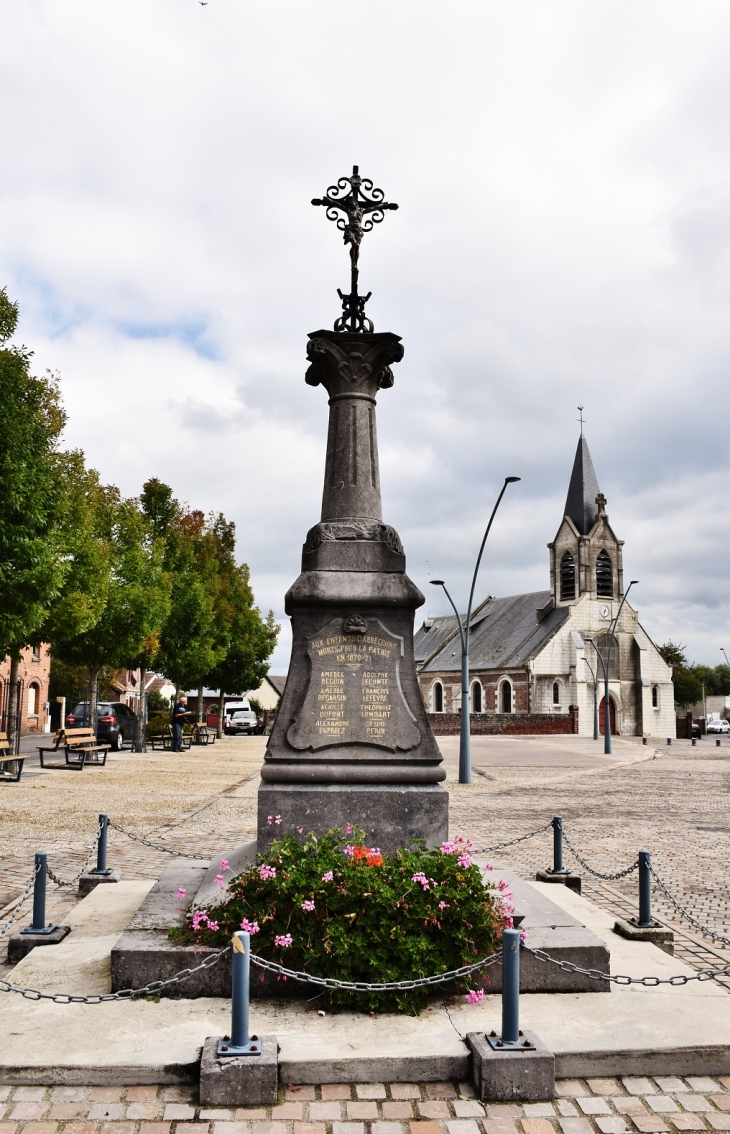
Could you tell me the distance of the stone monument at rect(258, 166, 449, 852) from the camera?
6.15 metres

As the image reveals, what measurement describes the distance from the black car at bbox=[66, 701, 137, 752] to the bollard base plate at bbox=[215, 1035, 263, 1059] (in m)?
24.6

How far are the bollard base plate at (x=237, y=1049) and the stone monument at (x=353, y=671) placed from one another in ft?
6.02

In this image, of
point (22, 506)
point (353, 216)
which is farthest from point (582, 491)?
point (353, 216)

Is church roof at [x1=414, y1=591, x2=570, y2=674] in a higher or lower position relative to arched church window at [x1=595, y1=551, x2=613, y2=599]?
lower

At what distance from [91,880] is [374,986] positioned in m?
4.27

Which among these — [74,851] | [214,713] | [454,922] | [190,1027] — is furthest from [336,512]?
[214,713]

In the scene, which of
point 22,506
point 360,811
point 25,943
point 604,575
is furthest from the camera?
point 604,575

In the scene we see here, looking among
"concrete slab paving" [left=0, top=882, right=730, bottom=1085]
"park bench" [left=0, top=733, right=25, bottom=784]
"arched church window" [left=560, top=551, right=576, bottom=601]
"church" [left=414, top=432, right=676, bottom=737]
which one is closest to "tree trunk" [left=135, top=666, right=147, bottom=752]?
"park bench" [left=0, top=733, right=25, bottom=784]

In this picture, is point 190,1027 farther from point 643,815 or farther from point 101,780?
point 101,780

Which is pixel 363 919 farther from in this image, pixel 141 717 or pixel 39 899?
pixel 141 717

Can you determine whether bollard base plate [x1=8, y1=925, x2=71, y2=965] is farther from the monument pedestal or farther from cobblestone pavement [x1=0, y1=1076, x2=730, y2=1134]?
cobblestone pavement [x1=0, y1=1076, x2=730, y2=1134]

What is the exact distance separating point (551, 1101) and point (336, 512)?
4.21 m

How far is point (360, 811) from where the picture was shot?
6145mm

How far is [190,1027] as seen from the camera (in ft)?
15.0
